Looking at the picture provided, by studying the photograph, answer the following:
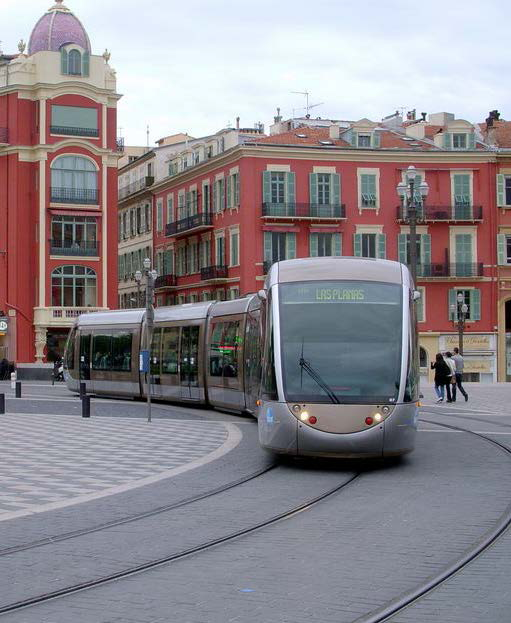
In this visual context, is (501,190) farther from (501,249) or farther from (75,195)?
(75,195)

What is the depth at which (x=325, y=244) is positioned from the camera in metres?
64.4

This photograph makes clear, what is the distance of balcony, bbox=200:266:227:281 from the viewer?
66.2 m

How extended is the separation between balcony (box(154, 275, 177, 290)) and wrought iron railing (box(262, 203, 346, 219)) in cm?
1346

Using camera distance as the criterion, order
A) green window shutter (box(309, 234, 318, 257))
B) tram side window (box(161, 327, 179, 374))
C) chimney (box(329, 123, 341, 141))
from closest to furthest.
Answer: tram side window (box(161, 327, 179, 374)) < green window shutter (box(309, 234, 318, 257)) < chimney (box(329, 123, 341, 141))

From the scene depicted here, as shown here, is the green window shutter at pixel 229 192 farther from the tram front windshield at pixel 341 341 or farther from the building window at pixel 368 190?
the tram front windshield at pixel 341 341

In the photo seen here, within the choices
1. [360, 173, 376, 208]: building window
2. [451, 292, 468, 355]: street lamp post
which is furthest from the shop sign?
[360, 173, 376, 208]: building window

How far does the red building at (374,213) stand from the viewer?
63.7m

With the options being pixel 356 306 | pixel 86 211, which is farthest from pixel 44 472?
pixel 86 211

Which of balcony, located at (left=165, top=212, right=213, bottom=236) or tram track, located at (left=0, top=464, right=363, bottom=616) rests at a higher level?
balcony, located at (left=165, top=212, right=213, bottom=236)

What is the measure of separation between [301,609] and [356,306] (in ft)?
29.8

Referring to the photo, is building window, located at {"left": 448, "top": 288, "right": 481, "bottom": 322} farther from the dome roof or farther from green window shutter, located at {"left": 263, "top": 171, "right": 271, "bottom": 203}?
the dome roof

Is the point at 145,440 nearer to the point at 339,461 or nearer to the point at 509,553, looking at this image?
the point at 339,461

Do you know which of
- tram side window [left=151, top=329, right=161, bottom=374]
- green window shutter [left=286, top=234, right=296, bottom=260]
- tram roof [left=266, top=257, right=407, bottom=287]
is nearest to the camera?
tram roof [left=266, top=257, right=407, bottom=287]

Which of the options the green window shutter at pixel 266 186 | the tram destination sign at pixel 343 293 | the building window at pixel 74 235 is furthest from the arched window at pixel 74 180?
the tram destination sign at pixel 343 293
